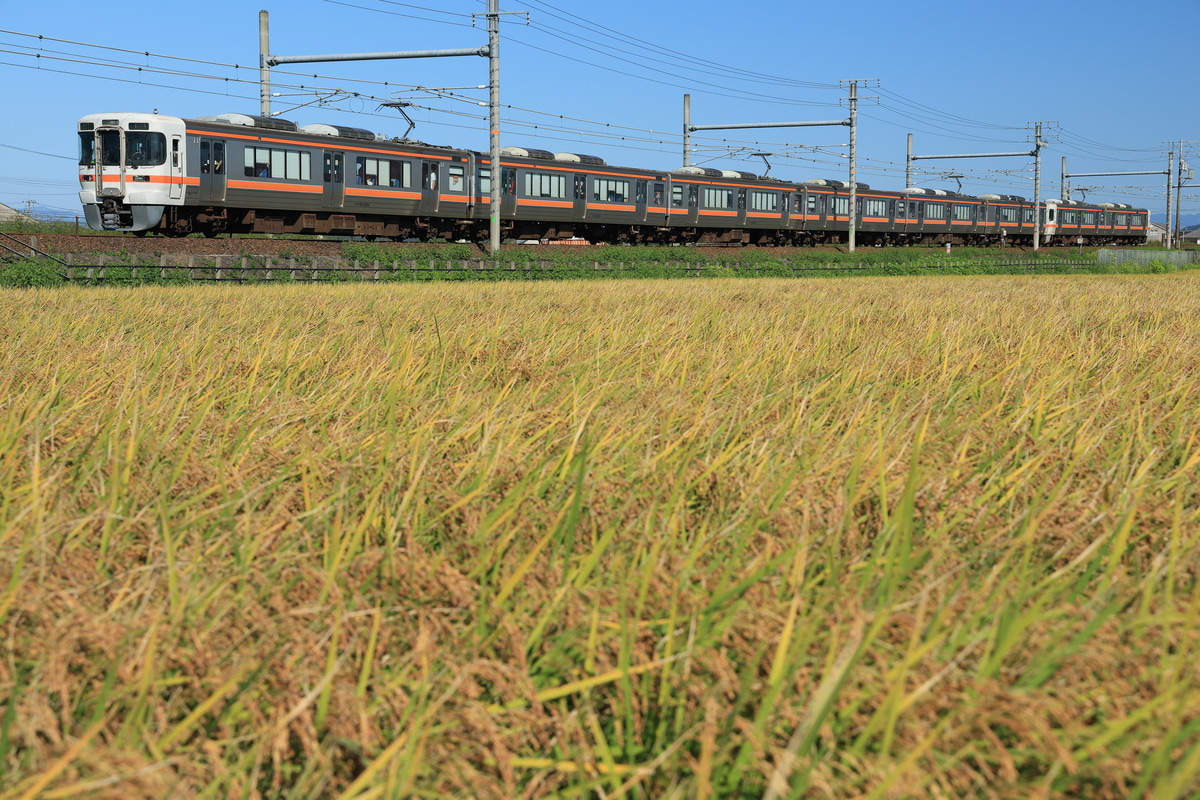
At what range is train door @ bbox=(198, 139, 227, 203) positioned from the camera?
2452 cm

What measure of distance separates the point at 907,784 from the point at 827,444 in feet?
7.11

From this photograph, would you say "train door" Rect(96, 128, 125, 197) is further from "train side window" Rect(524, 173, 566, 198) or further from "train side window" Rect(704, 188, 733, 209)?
"train side window" Rect(704, 188, 733, 209)

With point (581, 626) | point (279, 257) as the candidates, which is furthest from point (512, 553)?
point (279, 257)

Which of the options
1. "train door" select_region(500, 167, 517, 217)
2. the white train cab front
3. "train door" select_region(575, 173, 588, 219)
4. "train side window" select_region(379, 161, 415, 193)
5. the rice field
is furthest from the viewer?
"train door" select_region(575, 173, 588, 219)

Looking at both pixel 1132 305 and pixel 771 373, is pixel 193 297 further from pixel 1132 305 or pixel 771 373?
pixel 1132 305

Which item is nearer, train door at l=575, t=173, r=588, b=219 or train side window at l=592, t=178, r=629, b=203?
train door at l=575, t=173, r=588, b=219

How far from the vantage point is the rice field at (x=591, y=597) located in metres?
1.60

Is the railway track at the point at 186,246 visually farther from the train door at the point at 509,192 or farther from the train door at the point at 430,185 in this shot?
the train door at the point at 509,192

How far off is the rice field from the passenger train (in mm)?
21890

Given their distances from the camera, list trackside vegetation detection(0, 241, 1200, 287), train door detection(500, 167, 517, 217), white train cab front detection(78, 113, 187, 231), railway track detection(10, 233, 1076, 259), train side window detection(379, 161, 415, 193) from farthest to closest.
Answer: train door detection(500, 167, 517, 217) → train side window detection(379, 161, 415, 193) → white train cab front detection(78, 113, 187, 231) → railway track detection(10, 233, 1076, 259) → trackside vegetation detection(0, 241, 1200, 287)

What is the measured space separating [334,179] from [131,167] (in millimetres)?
5011

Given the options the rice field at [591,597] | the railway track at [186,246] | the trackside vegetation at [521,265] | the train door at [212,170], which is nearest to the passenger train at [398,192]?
the train door at [212,170]

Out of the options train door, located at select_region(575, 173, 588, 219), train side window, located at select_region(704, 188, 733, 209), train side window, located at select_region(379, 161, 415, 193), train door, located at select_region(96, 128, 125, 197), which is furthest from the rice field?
train side window, located at select_region(704, 188, 733, 209)

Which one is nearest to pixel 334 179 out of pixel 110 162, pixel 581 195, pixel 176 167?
pixel 176 167
